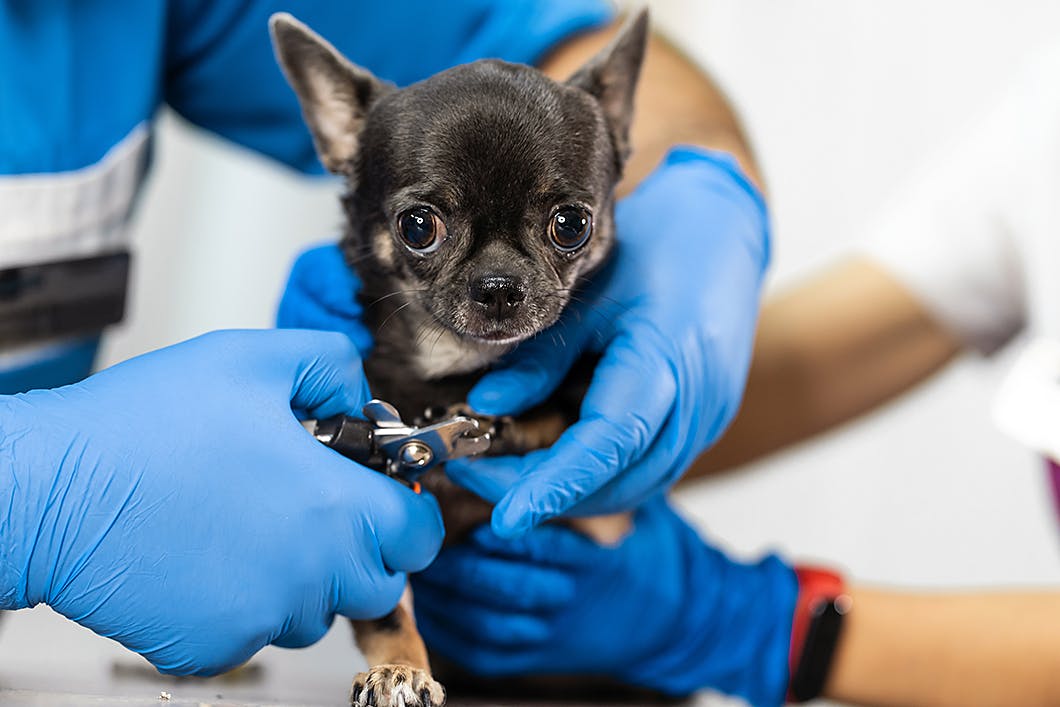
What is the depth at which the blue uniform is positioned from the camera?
138 centimetres

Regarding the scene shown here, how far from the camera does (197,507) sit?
93 cm

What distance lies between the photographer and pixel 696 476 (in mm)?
1968

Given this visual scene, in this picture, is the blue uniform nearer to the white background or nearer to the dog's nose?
the white background

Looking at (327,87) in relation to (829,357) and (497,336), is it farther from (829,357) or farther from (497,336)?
(829,357)

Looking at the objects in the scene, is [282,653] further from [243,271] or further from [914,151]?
[914,151]

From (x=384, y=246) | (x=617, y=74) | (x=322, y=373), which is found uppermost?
(x=617, y=74)

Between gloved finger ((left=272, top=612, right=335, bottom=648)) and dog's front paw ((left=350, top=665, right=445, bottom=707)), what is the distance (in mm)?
67

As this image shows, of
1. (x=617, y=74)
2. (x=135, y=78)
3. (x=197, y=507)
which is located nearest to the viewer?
(x=197, y=507)

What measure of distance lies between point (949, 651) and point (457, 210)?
40.3 inches

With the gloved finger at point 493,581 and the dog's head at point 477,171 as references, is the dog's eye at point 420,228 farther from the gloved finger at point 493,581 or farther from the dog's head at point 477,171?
the gloved finger at point 493,581

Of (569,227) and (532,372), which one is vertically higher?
(569,227)

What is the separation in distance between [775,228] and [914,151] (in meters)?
0.40

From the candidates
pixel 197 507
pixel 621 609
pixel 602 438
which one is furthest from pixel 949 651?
pixel 197 507

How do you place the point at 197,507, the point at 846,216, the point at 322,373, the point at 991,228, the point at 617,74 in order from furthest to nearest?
the point at 846,216 → the point at 991,228 → the point at 617,74 → the point at 322,373 → the point at 197,507
